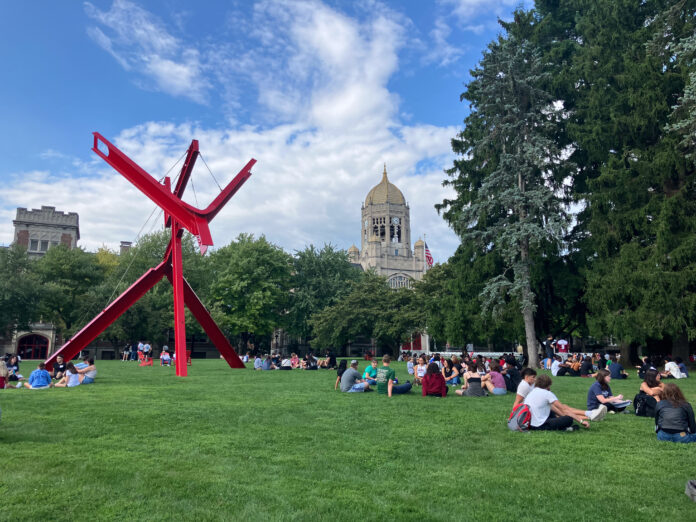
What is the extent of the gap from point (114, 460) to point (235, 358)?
20.1 m

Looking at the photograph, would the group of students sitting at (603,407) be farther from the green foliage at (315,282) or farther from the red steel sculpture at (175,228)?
the green foliage at (315,282)

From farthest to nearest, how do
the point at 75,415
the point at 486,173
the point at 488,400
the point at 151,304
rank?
the point at 151,304
the point at 486,173
the point at 488,400
the point at 75,415

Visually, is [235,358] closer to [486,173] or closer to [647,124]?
[486,173]

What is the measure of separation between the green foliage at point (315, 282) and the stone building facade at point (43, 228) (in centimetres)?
2550

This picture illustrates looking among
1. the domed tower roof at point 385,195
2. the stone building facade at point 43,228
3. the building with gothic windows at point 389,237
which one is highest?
the domed tower roof at point 385,195

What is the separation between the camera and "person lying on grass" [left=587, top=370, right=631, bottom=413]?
31.2ft

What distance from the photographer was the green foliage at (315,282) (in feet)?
172

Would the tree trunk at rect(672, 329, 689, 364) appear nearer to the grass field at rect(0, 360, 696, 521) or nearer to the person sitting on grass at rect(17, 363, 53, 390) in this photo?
the grass field at rect(0, 360, 696, 521)

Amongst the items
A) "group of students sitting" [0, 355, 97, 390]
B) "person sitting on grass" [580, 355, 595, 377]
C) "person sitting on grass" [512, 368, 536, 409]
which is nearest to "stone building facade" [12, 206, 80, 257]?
"group of students sitting" [0, 355, 97, 390]

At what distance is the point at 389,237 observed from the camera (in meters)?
103

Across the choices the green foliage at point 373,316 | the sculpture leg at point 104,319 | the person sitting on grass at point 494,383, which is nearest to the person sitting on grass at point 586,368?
the person sitting on grass at point 494,383

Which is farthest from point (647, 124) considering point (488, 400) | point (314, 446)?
point (314, 446)

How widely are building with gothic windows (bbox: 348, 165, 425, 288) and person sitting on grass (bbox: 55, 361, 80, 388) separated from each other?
83.9 m

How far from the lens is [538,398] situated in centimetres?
804
